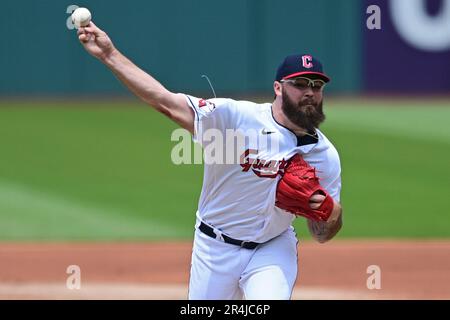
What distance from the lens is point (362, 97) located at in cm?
2116

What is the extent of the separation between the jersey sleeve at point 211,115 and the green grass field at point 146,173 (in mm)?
6389

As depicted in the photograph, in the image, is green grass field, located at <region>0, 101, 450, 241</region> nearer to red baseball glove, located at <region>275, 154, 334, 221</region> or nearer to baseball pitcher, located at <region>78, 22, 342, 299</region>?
baseball pitcher, located at <region>78, 22, 342, 299</region>

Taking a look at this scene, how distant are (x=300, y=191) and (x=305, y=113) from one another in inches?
17.9

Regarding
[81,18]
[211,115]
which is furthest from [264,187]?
[81,18]

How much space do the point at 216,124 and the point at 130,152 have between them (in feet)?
36.0

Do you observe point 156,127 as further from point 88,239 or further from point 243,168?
point 243,168

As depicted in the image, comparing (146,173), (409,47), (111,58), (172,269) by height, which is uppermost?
(409,47)

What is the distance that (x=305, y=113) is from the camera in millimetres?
5805

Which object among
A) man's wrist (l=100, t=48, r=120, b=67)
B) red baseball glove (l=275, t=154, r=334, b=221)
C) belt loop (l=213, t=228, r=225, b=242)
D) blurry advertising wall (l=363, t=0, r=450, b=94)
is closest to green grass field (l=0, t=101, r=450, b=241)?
blurry advertising wall (l=363, t=0, r=450, b=94)

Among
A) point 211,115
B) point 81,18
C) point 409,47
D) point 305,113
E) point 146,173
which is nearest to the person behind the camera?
→ point 81,18

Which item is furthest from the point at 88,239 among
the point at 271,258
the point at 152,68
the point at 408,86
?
the point at 408,86

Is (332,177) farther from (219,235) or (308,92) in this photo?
(219,235)

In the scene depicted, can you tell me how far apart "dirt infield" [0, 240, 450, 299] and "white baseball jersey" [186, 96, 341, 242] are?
3.25 meters

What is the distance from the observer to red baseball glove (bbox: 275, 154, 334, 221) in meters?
5.75
